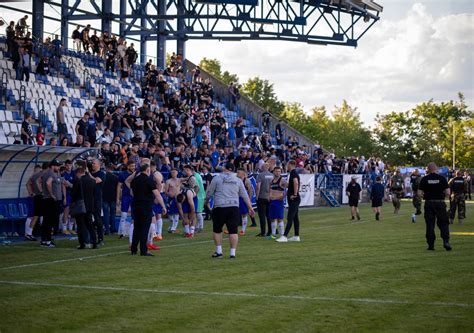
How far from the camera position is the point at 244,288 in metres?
13.3

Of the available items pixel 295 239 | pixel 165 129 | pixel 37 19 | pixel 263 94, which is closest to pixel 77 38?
pixel 37 19

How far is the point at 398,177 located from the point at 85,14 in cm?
1795

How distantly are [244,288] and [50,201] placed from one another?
9.31m

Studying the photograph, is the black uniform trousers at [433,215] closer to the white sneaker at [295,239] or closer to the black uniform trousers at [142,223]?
the white sneaker at [295,239]

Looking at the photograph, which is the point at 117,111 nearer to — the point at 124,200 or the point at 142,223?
the point at 124,200

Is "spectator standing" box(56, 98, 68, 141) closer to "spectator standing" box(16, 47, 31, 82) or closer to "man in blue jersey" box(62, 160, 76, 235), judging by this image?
"spectator standing" box(16, 47, 31, 82)

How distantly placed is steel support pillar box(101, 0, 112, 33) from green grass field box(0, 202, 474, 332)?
2232 centimetres

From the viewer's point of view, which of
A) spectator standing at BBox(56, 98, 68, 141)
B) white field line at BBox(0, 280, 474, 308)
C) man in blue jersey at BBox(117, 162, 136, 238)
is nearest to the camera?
white field line at BBox(0, 280, 474, 308)

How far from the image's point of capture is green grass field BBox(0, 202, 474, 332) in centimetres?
1047

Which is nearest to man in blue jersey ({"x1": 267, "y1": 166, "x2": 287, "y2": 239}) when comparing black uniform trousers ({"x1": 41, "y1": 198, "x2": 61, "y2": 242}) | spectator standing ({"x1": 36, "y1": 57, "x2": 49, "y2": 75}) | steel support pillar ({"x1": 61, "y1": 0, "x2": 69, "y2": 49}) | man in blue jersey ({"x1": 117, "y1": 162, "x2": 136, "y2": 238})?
man in blue jersey ({"x1": 117, "y1": 162, "x2": 136, "y2": 238})

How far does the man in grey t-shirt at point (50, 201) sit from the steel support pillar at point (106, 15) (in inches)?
841

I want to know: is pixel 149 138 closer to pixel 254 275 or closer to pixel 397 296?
pixel 254 275

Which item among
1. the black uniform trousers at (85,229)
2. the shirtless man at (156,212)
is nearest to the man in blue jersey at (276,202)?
the shirtless man at (156,212)

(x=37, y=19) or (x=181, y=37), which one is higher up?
(x=181, y=37)
